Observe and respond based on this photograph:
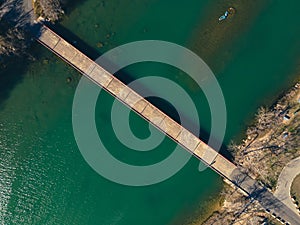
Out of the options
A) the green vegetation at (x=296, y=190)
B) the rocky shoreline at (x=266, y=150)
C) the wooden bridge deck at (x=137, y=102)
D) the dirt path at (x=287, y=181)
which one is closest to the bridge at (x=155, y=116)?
the wooden bridge deck at (x=137, y=102)

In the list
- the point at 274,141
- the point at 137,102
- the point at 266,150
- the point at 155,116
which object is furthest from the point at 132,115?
the point at 274,141

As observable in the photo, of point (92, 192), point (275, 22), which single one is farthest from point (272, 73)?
point (92, 192)

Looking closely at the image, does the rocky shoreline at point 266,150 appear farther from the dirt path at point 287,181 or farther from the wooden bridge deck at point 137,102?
the wooden bridge deck at point 137,102

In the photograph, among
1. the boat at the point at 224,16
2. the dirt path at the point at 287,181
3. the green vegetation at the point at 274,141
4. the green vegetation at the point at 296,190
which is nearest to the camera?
the green vegetation at the point at 296,190

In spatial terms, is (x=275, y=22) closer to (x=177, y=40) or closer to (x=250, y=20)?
(x=250, y=20)

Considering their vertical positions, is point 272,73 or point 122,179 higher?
point 272,73

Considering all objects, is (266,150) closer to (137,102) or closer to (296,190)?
(296,190)
